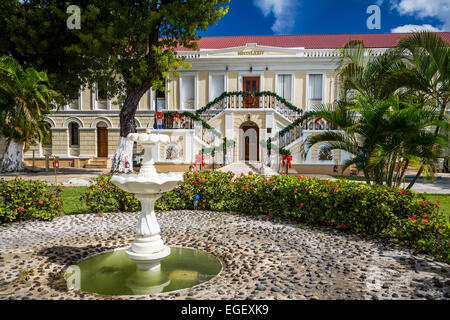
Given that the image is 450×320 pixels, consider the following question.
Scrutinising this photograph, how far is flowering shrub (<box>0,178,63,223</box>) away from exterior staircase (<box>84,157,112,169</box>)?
17.0m

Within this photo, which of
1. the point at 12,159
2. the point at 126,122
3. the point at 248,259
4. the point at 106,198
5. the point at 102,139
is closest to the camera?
the point at 248,259

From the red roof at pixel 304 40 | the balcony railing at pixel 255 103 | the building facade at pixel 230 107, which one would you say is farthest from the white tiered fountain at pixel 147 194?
the red roof at pixel 304 40

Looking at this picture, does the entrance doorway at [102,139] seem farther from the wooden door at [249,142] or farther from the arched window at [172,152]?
the wooden door at [249,142]

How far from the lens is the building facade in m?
18.4

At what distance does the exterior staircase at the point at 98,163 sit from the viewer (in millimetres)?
23725

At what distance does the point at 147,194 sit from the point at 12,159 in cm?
1797

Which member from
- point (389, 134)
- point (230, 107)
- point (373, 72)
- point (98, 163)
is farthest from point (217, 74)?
point (389, 134)

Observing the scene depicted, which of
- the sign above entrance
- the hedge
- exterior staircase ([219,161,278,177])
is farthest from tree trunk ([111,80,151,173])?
the hedge

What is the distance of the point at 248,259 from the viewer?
4.72m

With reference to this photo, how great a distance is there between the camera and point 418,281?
3832 millimetres

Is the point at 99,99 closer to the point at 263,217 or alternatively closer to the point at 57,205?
the point at 57,205

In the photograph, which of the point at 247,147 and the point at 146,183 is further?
the point at 247,147

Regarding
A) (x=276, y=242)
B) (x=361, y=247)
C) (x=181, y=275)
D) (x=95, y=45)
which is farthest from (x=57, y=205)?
(x=95, y=45)

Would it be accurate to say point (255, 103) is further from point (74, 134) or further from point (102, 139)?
point (74, 134)
